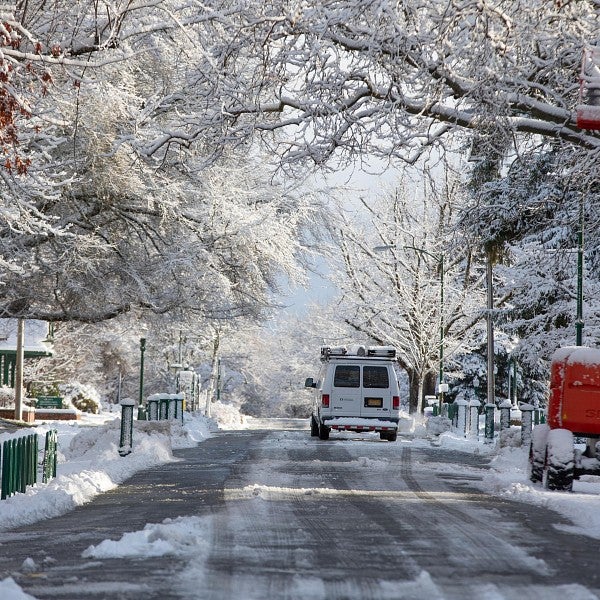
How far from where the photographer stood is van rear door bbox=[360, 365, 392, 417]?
1158 inches

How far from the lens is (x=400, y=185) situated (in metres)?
58.6

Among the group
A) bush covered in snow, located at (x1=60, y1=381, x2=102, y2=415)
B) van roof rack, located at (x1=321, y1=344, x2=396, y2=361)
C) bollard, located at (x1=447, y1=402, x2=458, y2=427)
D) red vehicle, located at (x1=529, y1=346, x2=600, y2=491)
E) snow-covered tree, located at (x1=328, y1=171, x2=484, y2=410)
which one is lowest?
bush covered in snow, located at (x1=60, y1=381, x2=102, y2=415)

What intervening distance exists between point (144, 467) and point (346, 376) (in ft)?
37.9

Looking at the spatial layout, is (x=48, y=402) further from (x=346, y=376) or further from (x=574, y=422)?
(x=574, y=422)

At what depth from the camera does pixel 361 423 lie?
2936cm

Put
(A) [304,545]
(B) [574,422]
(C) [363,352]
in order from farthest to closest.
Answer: (C) [363,352] < (B) [574,422] < (A) [304,545]

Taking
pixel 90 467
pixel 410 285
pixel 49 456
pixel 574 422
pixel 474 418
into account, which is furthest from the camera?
pixel 410 285

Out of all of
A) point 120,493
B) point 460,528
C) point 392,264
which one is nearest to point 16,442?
point 120,493

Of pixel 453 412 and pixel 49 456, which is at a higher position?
pixel 49 456

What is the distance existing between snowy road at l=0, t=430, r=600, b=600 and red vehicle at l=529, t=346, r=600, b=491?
1.05m

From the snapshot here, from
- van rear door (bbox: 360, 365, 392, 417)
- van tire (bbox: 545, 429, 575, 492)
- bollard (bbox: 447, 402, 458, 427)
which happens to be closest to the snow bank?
van rear door (bbox: 360, 365, 392, 417)

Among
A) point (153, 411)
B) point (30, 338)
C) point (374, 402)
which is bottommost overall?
point (153, 411)

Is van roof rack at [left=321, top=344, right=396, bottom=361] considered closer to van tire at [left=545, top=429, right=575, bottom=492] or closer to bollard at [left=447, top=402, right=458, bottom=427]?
bollard at [left=447, top=402, right=458, bottom=427]

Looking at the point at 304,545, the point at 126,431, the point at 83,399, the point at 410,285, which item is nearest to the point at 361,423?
the point at 126,431
